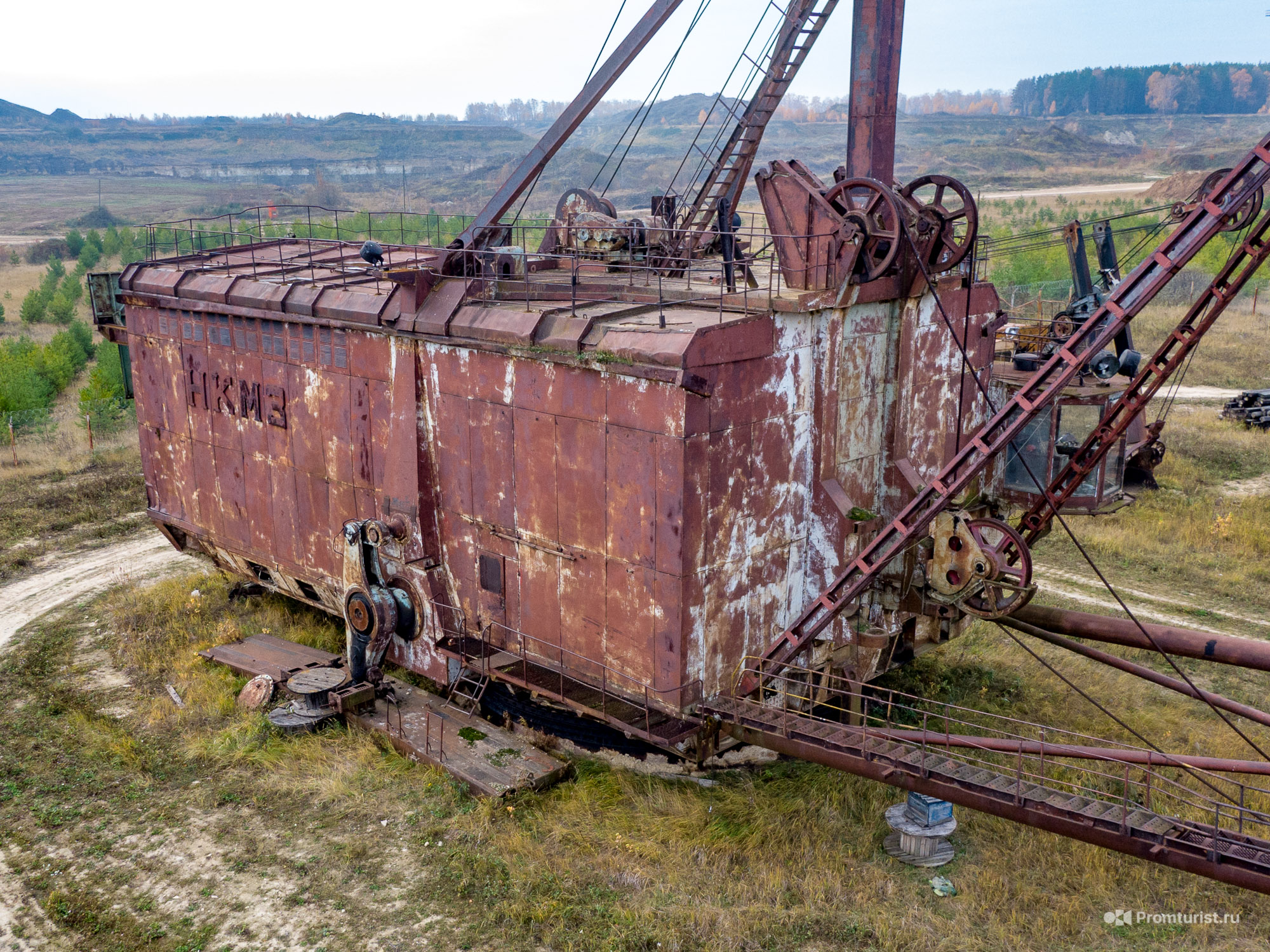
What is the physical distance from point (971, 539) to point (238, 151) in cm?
12883

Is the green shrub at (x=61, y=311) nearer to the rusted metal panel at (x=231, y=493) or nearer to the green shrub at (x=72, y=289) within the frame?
the green shrub at (x=72, y=289)

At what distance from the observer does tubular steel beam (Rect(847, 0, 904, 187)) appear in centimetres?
1556

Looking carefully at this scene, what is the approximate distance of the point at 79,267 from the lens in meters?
54.8

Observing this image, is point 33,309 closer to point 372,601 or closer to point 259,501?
point 259,501

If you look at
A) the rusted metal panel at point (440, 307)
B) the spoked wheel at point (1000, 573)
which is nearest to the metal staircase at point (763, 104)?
the rusted metal panel at point (440, 307)

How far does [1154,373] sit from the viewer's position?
34.0ft

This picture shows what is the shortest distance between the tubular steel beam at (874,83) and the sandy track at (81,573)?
13.7m

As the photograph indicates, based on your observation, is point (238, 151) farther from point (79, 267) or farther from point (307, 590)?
point (307, 590)

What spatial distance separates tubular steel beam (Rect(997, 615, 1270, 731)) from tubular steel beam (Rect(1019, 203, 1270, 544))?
37.9 inches

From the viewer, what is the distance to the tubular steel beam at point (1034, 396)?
9.05 metres

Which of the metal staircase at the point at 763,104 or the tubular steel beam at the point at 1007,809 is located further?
the metal staircase at the point at 763,104

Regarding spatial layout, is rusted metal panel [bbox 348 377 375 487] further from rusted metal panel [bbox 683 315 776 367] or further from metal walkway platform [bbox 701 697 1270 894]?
metal walkway platform [bbox 701 697 1270 894]

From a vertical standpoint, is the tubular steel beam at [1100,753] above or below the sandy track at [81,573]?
above

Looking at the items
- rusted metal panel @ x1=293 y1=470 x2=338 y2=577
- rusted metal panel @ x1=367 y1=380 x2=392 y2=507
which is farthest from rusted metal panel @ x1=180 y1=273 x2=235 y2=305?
rusted metal panel @ x1=367 y1=380 x2=392 y2=507
